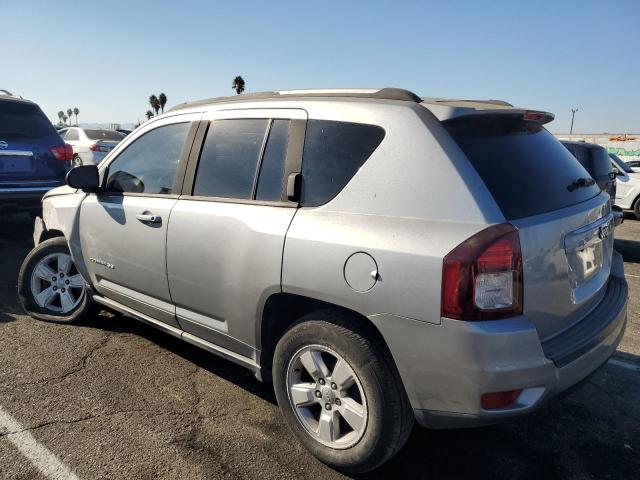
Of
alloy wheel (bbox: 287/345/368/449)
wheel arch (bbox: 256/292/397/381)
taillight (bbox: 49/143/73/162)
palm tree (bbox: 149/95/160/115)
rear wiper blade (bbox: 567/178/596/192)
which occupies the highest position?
palm tree (bbox: 149/95/160/115)

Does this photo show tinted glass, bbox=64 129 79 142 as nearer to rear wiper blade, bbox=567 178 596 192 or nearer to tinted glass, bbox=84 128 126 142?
tinted glass, bbox=84 128 126 142

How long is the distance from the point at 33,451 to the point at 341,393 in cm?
163

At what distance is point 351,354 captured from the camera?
2.26 metres

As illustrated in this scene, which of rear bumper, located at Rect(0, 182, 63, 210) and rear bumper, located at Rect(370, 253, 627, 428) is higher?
rear bumper, located at Rect(0, 182, 63, 210)

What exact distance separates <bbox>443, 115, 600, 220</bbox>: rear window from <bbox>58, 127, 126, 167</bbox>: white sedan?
1620 cm

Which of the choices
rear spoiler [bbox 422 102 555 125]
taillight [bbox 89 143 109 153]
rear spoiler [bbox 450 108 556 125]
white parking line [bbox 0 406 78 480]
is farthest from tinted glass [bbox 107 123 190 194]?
taillight [bbox 89 143 109 153]

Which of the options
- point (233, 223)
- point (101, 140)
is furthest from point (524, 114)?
point (101, 140)

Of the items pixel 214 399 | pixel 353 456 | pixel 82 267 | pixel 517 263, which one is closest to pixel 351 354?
pixel 353 456

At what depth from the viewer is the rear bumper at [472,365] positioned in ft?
6.50

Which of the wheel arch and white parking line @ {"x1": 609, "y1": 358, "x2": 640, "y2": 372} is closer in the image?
the wheel arch

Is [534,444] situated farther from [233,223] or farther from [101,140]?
[101,140]

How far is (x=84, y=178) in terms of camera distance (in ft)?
12.2

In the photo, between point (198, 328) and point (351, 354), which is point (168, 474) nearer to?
point (198, 328)

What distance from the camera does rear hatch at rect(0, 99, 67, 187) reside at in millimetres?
6434
